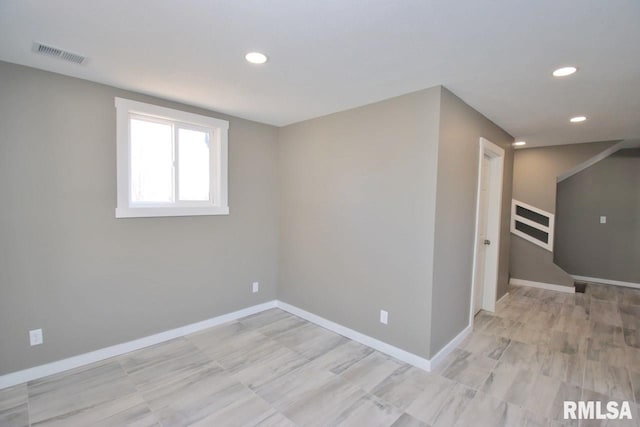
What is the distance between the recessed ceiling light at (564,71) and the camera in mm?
2132

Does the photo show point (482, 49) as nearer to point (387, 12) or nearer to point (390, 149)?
point (387, 12)

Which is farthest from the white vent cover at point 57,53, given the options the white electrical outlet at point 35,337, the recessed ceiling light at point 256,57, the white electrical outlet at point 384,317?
the white electrical outlet at point 384,317

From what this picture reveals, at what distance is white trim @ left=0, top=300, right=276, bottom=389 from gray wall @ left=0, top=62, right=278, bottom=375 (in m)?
0.05

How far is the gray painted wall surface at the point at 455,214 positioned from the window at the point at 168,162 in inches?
92.9

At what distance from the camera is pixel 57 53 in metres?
2.06

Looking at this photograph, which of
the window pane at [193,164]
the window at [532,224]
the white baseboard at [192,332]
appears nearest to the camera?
the white baseboard at [192,332]

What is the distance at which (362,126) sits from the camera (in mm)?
3043

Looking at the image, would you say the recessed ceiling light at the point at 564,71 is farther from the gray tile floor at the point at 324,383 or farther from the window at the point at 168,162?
the window at the point at 168,162

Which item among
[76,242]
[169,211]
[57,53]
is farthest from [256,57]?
[76,242]

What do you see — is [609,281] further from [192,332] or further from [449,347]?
[192,332]

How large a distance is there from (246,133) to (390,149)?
72.3 inches

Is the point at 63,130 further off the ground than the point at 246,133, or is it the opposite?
the point at 246,133

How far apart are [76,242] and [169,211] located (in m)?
0.79

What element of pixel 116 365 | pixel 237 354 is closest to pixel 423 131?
pixel 237 354
